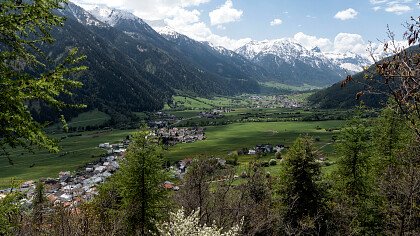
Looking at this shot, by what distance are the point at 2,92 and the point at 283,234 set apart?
3810 centimetres

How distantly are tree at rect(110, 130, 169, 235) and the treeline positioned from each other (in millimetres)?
97

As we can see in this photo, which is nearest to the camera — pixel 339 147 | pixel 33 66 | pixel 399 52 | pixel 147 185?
pixel 399 52

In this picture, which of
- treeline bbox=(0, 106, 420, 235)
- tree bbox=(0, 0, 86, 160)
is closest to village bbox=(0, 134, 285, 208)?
treeline bbox=(0, 106, 420, 235)

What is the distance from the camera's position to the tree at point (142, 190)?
122 feet

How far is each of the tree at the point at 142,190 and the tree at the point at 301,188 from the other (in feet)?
46.1

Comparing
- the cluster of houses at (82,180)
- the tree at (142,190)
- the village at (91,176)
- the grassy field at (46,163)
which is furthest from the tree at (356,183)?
the grassy field at (46,163)

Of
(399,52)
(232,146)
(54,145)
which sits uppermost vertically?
(399,52)

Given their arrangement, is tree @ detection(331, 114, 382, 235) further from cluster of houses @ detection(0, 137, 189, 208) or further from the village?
cluster of houses @ detection(0, 137, 189, 208)

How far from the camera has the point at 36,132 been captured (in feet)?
39.2

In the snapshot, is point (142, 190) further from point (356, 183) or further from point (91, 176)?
point (91, 176)

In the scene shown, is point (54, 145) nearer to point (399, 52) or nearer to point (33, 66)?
point (33, 66)

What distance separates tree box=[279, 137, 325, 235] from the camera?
140ft

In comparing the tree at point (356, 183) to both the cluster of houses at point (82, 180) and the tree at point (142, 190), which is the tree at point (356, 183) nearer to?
the tree at point (142, 190)

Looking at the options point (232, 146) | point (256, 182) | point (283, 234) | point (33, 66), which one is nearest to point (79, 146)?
point (232, 146)
